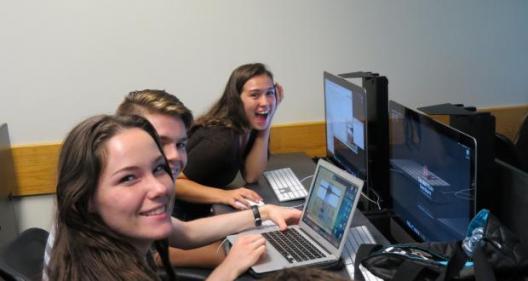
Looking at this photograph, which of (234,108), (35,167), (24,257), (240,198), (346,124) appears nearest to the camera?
(24,257)

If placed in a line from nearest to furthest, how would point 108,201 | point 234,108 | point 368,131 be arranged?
point 108,201 < point 368,131 < point 234,108

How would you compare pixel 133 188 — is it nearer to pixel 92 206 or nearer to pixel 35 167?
pixel 92 206

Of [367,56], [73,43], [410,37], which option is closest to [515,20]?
[410,37]

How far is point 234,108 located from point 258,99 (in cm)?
11

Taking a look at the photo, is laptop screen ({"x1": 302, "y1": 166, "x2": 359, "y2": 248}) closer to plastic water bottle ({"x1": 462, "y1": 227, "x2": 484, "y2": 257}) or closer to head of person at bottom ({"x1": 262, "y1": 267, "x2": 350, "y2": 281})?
plastic water bottle ({"x1": 462, "y1": 227, "x2": 484, "y2": 257})

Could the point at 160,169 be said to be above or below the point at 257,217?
above

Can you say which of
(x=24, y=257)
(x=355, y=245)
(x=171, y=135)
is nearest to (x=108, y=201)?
(x=24, y=257)

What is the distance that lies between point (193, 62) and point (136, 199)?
1.62 m

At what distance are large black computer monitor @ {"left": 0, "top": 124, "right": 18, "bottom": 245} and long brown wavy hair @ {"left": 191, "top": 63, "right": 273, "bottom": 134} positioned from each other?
95cm

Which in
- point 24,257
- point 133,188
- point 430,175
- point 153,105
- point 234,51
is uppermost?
point 234,51

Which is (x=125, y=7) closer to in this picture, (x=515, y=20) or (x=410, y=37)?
(x=410, y=37)

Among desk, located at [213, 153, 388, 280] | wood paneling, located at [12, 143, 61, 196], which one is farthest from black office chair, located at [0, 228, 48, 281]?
wood paneling, located at [12, 143, 61, 196]

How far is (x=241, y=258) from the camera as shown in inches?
56.9

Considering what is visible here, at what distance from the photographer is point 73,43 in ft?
8.40
